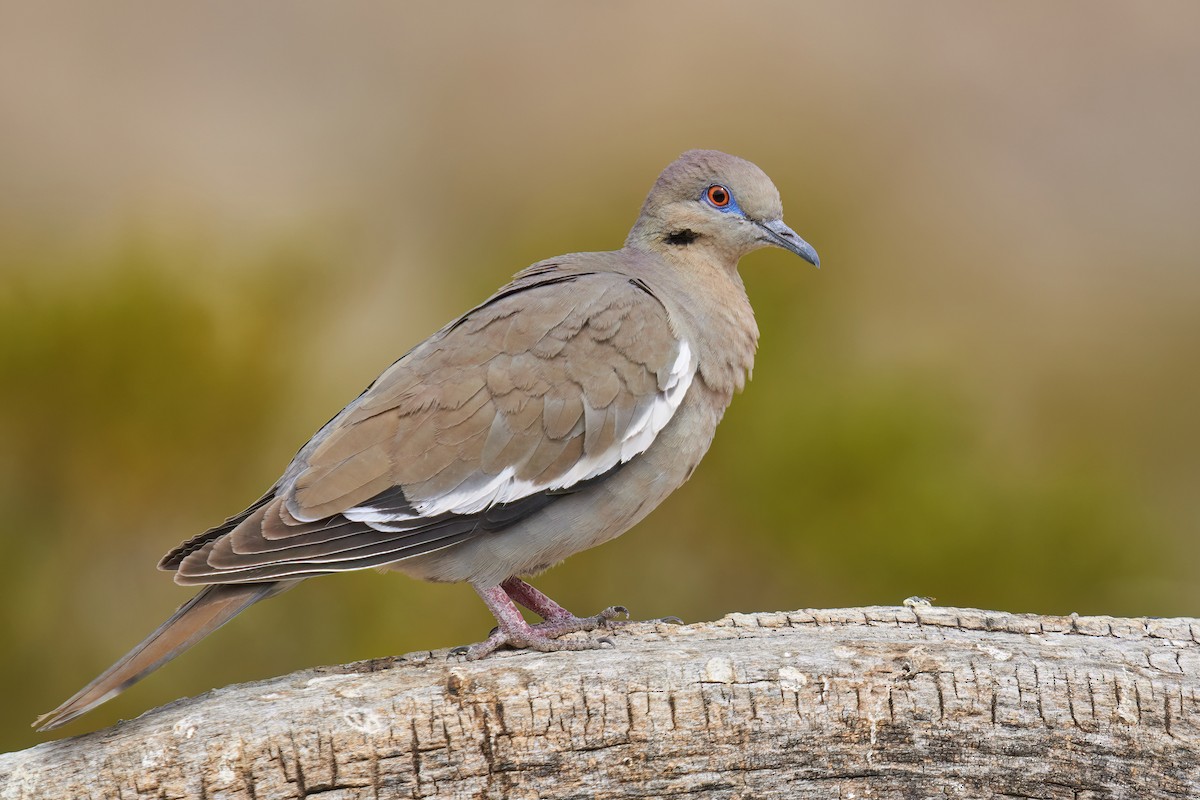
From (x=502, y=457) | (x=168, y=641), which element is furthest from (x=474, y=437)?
(x=168, y=641)

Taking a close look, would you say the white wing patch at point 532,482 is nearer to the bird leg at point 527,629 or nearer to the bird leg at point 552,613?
the bird leg at point 527,629

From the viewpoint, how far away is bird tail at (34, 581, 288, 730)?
3.26 m

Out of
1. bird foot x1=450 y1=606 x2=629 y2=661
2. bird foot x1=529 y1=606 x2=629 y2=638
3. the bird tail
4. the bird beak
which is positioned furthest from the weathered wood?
the bird beak

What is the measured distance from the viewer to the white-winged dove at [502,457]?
144 inches

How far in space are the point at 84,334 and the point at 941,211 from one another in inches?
Answer: 286

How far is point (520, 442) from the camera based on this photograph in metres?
3.88

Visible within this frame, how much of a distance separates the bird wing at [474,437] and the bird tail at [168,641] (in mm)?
125

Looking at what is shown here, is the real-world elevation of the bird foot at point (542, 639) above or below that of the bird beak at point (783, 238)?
below

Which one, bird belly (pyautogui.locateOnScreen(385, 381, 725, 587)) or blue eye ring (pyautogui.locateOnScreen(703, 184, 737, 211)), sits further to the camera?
blue eye ring (pyautogui.locateOnScreen(703, 184, 737, 211))

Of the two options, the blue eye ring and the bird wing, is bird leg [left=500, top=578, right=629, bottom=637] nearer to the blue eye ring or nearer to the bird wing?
the bird wing

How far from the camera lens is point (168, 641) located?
346 cm

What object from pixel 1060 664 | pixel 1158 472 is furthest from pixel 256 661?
pixel 1158 472

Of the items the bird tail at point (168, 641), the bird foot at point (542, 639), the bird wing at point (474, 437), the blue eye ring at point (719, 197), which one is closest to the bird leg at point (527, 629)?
the bird foot at point (542, 639)

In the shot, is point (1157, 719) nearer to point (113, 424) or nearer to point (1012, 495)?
point (1012, 495)
